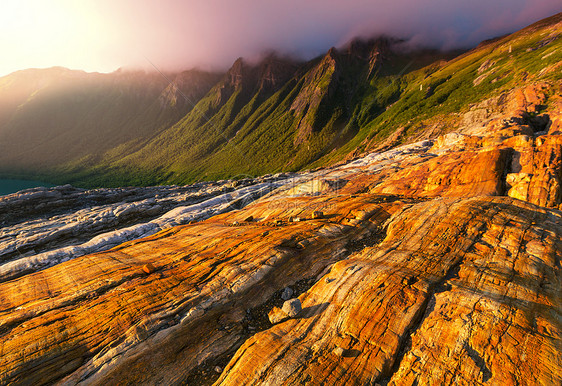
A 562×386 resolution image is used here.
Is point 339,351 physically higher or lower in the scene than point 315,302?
higher

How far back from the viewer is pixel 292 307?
11.5 meters

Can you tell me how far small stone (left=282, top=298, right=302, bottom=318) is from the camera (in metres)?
11.4

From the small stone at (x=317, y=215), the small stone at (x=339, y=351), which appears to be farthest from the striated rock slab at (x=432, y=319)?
the small stone at (x=317, y=215)

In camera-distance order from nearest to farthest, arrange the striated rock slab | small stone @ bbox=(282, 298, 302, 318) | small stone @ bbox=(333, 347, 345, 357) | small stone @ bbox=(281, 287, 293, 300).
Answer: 1. the striated rock slab
2. small stone @ bbox=(333, 347, 345, 357)
3. small stone @ bbox=(282, 298, 302, 318)
4. small stone @ bbox=(281, 287, 293, 300)

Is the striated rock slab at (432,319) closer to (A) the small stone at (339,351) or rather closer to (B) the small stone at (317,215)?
(A) the small stone at (339,351)

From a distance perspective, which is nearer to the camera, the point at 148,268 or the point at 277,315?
the point at 277,315

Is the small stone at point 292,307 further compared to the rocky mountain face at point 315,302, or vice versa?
the small stone at point 292,307

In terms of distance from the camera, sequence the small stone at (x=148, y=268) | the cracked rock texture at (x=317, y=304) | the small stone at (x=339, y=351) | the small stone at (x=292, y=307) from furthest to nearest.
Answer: the small stone at (x=148, y=268) → the small stone at (x=292, y=307) → the small stone at (x=339, y=351) → the cracked rock texture at (x=317, y=304)

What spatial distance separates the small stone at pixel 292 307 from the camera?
11.4m

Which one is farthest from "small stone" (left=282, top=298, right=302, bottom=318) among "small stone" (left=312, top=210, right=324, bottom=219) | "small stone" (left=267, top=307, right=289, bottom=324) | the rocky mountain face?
"small stone" (left=312, top=210, right=324, bottom=219)

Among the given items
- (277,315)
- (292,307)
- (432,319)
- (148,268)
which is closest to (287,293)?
(292,307)

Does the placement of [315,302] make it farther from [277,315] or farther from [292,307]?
[277,315]

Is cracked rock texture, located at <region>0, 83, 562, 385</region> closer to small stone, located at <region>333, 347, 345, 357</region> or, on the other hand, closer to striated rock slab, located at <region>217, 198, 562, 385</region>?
striated rock slab, located at <region>217, 198, 562, 385</region>

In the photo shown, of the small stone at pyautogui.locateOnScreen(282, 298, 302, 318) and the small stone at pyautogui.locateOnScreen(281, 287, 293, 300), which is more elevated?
the small stone at pyautogui.locateOnScreen(282, 298, 302, 318)
